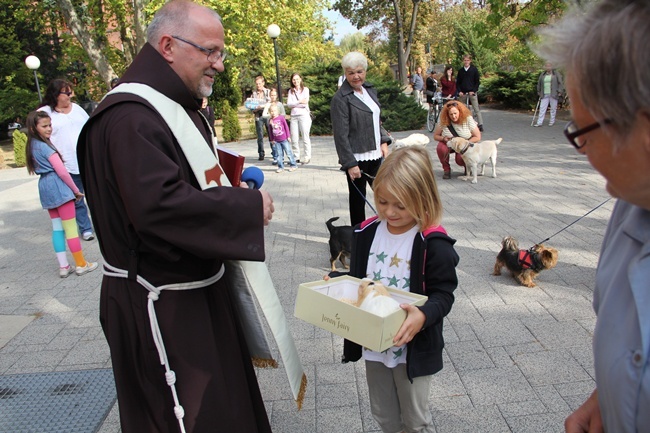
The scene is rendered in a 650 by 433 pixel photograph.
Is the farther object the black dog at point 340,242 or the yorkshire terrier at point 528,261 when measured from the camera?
the black dog at point 340,242

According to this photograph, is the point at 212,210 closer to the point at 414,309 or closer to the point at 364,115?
the point at 414,309

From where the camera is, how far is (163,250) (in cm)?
176

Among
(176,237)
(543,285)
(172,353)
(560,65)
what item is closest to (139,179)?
(176,237)

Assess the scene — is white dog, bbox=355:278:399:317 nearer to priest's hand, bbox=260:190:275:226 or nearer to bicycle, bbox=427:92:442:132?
priest's hand, bbox=260:190:275:226

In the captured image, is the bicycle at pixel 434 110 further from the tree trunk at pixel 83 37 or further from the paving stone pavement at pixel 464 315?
the tree trunk at pixel 83 37

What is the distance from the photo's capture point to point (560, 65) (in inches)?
41.8

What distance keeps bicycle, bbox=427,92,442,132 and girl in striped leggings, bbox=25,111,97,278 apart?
1246 centimetres

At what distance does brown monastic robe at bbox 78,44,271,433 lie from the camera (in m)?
1.66

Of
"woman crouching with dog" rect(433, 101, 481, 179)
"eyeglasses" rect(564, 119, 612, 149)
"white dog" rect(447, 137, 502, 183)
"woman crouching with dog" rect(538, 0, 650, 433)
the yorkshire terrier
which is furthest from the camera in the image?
"woman crouching with dog" rect(433, 101, 481, 179)

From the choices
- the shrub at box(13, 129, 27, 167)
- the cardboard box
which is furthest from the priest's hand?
the shrub at box(13, 129, 27, 167)

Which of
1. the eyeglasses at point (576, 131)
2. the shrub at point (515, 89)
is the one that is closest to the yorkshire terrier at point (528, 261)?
the eyeglasses at point (576, 131)

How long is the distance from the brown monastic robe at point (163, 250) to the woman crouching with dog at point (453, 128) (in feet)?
25.4

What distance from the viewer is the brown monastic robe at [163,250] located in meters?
1.66

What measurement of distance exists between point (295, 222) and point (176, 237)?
5.56 meters
